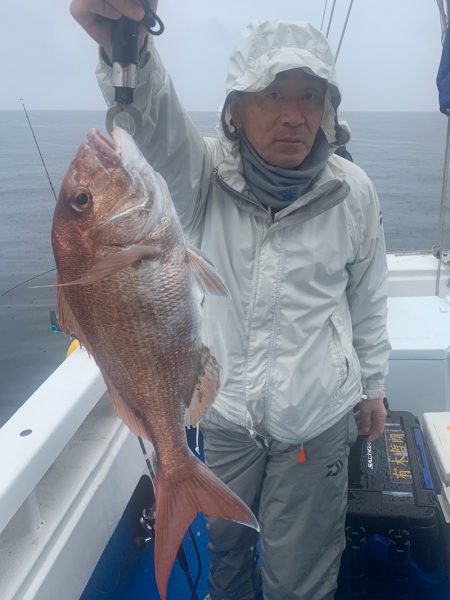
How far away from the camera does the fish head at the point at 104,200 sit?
1365 mm

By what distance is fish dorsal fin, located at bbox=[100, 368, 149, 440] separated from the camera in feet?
4.95

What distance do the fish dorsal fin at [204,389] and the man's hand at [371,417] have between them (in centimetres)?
106

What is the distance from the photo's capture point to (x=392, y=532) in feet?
8.02

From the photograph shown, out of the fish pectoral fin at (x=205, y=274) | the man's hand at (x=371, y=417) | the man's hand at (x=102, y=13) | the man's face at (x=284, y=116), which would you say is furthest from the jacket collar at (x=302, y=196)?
the man's hand at (x=371, y=417)

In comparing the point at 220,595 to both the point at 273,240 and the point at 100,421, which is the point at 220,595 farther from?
the point at 273,240

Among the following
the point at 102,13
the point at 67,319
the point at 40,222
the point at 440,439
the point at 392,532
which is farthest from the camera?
the point at 40,222

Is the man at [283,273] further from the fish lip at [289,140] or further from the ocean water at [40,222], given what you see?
the ocean water at [40,222]

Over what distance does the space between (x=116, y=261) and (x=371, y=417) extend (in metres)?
1.55

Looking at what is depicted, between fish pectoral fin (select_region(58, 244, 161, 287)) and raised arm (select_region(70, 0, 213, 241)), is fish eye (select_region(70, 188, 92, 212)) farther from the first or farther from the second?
raised arm (select_region(70, 0, 213, 241))

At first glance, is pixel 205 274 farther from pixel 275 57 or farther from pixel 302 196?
pixel 275 57

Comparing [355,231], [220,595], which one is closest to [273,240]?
[355,231]

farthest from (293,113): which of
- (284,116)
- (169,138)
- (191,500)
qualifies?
(191,500)

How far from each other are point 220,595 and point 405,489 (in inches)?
37.3

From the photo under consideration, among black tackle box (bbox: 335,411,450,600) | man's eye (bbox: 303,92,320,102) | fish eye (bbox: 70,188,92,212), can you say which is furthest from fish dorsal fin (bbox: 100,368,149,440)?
black tackle box (bbox: 335,411,450,600)
